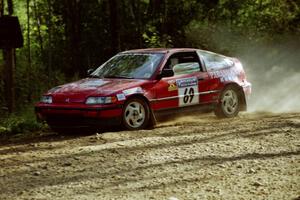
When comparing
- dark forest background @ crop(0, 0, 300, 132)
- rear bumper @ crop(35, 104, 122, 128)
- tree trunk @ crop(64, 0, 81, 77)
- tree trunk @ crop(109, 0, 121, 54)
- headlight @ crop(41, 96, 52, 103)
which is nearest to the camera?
rear bumper @ crop(35, 104, 122, 128)

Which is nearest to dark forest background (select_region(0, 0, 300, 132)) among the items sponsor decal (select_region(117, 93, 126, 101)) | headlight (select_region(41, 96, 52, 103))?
headlight (select_region(41, 96, 52, 103))

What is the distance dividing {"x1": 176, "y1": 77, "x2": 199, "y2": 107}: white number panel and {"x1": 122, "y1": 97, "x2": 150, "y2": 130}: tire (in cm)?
94

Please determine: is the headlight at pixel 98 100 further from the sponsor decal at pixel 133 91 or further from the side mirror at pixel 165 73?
the side mirror at pixel 165 73

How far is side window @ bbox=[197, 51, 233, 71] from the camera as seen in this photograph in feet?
40.1

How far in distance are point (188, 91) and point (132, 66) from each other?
4.07 ft

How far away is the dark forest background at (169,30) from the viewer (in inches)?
866

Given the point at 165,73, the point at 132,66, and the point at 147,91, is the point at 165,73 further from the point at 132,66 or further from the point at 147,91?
the point at 132,66

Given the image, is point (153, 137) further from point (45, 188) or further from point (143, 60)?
point (45, 188)

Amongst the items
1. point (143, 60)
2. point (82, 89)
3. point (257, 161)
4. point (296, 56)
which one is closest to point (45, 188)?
point (257, 161)

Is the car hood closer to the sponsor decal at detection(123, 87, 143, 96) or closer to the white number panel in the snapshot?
the sponsor decal at detection(123, 87, 143, 96)

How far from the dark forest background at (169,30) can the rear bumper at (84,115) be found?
979 cm

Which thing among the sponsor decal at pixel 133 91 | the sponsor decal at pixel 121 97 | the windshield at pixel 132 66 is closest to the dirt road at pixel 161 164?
the sponsor decal at pixel 121 97

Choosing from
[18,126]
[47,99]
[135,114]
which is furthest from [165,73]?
[18,126]

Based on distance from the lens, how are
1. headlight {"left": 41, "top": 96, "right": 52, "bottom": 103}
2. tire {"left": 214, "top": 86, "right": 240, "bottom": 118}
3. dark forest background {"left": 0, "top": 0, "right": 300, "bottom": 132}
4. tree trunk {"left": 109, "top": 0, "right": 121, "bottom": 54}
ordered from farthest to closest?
dark forest background {"left": 0, "top": 0, "right": 300, "bottom": 132} < tree trunk {"left": 109, "top": 0, "right": 121, "bottom": 54} < tire {"left": 214, "top": 86, "right": 240, "bottom": 118} < headlight {"left": 41, "top": 96, "right": 52, "bottom": 103}
